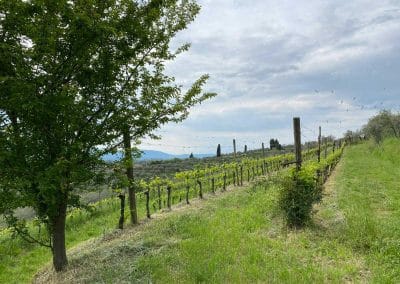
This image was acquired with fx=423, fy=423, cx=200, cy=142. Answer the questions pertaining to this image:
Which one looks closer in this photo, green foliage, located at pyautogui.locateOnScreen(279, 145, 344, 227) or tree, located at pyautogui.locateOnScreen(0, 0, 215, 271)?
tree, located at pyautogui.locateOnScreen(0, 0, 215, 271)

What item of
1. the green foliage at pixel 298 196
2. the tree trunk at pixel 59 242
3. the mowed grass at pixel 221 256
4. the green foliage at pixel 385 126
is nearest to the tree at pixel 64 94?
the tree trunk at pixel 59 242

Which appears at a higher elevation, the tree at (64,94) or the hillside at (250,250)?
the tree at (64,94)

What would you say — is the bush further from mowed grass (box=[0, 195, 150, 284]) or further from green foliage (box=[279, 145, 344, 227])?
mowed grass (box=[0, 195, 150, 284])

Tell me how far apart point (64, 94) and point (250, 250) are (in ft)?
13.6

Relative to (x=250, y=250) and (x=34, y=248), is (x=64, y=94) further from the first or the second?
(x=34, y=248)

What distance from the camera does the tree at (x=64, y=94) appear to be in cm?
684

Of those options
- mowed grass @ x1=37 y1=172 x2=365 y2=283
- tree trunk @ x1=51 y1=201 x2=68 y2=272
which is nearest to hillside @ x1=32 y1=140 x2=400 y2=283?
mowed grass @ x1=37 y1=172 x2=365 y2=283

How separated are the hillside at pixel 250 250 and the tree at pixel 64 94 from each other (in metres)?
1.47

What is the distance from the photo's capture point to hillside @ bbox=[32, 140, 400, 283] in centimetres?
632

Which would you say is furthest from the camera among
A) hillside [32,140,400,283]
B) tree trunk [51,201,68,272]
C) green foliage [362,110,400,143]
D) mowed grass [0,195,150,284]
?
green foliage [362,110,400,143]

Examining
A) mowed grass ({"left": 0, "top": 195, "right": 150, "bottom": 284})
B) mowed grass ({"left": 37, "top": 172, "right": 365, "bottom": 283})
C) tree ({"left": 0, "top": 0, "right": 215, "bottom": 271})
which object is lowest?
mowed grass ({"left": 0, "top": 195, "right": 150, "bottom": 284})

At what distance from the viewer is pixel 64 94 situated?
6.97m

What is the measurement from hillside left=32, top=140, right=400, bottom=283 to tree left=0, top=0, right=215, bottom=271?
4.83 ft

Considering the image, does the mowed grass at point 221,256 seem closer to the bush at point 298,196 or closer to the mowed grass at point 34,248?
the bush at point 298,196
